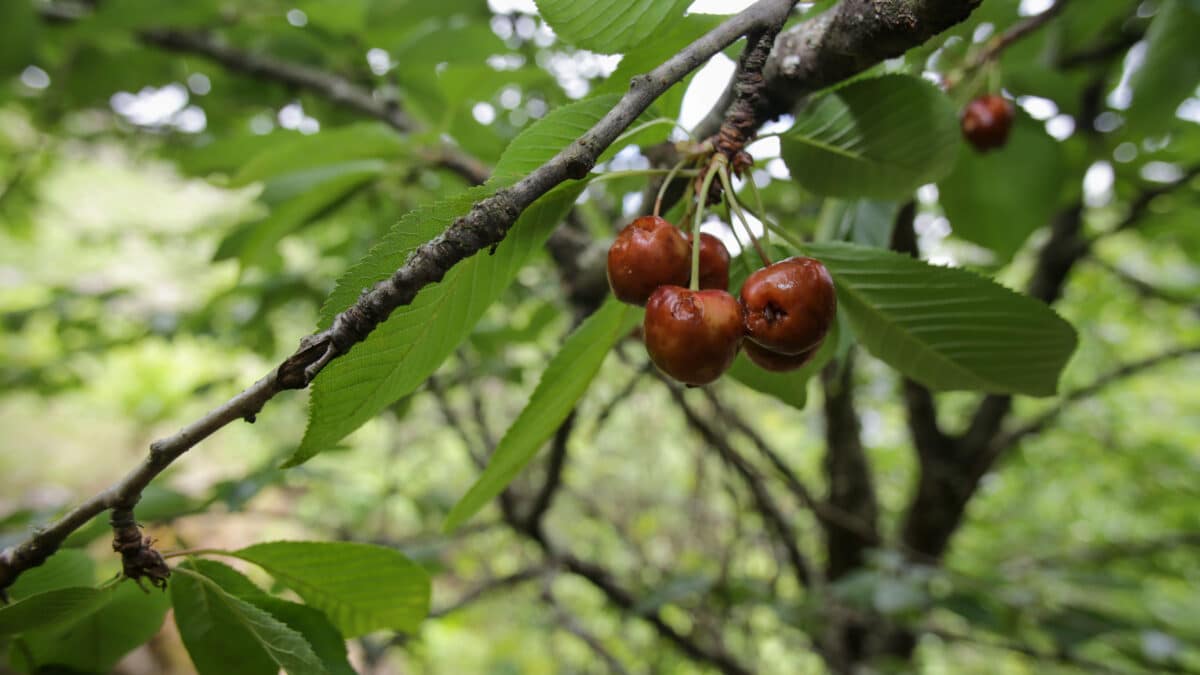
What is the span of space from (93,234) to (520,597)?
305 cm

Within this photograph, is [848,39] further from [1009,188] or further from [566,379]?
[1009,188]

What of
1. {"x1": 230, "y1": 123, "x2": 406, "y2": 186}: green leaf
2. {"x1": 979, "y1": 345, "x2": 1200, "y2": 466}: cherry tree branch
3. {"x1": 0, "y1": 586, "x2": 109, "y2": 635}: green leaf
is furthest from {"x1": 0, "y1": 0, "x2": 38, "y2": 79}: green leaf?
{"x1": 979, "y1": 345, "x2": 1200, "y2": 466}: cherry tree branch

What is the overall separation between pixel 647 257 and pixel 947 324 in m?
0.34

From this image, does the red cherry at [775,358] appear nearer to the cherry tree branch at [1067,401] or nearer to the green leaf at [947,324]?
the green leaf at [947,324]

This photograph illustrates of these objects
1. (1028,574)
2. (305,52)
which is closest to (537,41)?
(305,52)

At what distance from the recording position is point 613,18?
2.19 ft

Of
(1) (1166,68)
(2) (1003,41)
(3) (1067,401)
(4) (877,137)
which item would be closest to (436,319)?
(4) (877,137)

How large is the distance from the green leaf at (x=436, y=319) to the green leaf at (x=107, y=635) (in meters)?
0.32

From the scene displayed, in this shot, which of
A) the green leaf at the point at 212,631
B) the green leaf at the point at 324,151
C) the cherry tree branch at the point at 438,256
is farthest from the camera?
the green leaf at the point at 324,151

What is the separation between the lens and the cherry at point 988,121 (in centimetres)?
107

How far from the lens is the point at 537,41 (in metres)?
2.42

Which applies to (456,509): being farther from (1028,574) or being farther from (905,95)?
(1028,574)

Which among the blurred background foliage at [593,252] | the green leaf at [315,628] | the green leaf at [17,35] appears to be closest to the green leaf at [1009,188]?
the blurred background foliage at [593,252]

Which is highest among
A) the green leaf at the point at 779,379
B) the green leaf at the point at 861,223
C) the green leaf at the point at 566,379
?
the green leaf at the point at 566,379
